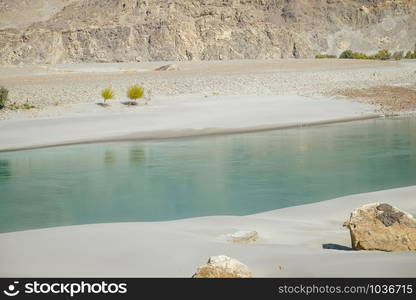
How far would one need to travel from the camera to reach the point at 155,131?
63.8 feet

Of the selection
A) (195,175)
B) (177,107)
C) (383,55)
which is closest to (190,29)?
(383,55)

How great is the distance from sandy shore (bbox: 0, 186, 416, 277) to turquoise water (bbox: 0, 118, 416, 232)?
5.93ft

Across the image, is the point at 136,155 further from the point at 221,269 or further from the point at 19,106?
the point at 221,269

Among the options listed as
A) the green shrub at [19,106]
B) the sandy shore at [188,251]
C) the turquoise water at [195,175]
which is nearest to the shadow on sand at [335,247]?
the sandy shore at [188,251]

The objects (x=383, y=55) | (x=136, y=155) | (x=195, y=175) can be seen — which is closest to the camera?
(x=195, y=175)

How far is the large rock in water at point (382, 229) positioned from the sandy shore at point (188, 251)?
223 mm

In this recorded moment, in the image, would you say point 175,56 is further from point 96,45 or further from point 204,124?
point 204,124

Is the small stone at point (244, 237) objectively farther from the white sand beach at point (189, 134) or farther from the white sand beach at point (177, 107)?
the white sand beach at point (177, 107)

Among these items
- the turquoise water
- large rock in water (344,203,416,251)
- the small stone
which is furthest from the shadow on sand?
the turquoise water

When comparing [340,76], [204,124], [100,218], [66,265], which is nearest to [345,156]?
[204,124]

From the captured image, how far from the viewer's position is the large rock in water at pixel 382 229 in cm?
638

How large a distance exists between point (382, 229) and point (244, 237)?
5.34ft

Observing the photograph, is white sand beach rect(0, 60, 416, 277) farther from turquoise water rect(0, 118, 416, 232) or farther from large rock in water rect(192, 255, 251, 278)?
turquoise water rect(0, 118, 416, 232)

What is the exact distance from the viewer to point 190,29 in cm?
6203
